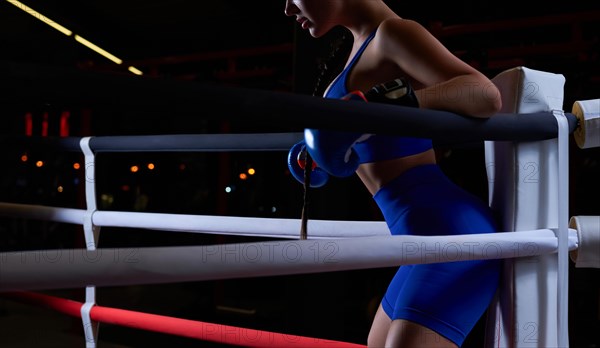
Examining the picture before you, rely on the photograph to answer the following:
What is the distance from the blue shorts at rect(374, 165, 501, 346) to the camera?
0.74m

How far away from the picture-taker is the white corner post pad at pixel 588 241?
73cm

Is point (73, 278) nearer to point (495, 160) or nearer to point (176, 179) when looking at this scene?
point (495, 160)

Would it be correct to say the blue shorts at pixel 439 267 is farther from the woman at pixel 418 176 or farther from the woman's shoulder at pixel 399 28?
the woman's shoulder at pixel 399 28

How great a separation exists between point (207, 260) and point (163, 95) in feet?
0.49

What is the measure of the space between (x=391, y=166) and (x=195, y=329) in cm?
46

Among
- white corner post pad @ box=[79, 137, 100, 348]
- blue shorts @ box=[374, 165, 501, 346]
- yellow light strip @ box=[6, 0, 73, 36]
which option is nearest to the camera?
blue shorts @ box=[374, 165, 501, 346]

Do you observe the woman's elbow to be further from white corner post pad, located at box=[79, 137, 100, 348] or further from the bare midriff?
white corner post pad, located at box=[79, 137, 100, 348]

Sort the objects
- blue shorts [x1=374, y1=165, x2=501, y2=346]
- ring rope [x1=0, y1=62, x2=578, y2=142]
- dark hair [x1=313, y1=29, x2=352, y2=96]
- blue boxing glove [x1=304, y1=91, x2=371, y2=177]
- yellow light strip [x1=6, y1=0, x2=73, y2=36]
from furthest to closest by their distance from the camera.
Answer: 1. yellow light strip [x1=6, y1=0, x2=73, y2=36]
2. dark hair [x1=313, y1=29, x2=352, y2=96]
3. blue shorts [x1=374, y1=165, x2=501, y2=346]
4. blue boxing glove [x1=304, y1=91, x2=371, y2=177]
5. ring rope [x1=0, y1=62, x2=578, y2=142]

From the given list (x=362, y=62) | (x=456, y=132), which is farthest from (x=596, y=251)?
(x=362, y=62)

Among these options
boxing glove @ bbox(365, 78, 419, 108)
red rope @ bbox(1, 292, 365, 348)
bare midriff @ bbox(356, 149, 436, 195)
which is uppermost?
boxing glove @ bbox(365, 78, 419, 108)

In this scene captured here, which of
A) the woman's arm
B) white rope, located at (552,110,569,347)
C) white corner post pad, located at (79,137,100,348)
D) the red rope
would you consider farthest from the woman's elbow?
white corner post pad, located at (79,137,100,348)

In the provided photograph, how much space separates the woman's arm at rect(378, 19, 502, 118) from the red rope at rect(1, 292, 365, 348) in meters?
0.44

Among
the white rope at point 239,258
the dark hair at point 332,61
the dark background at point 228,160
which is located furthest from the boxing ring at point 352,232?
the dark background at point 228,160

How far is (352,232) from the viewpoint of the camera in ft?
3.27
